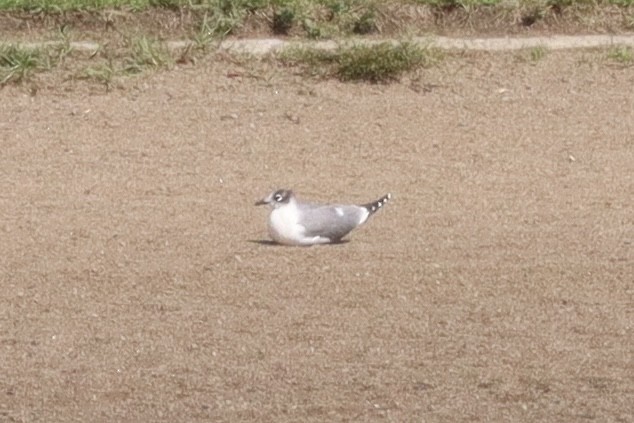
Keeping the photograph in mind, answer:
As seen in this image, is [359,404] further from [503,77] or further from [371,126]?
[503,77]

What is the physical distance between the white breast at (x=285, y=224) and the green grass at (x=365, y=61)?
286cm

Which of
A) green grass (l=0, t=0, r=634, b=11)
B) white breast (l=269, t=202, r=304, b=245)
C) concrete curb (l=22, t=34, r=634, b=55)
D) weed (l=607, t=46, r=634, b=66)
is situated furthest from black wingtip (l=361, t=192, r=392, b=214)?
green grass (l=0, t=0, r=634, b=11)

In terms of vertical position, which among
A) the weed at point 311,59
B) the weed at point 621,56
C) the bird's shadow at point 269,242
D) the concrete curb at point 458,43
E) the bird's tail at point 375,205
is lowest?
the concrete curb at point 458,43

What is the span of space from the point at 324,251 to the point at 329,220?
149mm

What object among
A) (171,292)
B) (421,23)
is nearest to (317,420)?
(171,292)

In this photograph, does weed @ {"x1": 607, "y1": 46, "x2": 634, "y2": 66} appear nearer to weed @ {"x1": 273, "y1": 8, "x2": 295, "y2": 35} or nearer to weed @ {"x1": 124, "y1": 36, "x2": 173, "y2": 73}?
weed @ {"x1": 273, "y1": 8, "x2": 295, "y2": 35}

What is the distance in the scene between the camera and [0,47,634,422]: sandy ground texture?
6.40 metres

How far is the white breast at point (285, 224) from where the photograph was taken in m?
8.05

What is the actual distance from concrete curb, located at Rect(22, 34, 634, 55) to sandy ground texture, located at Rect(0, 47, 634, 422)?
20 cm

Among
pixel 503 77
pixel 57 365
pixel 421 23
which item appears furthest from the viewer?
pixel 421 23

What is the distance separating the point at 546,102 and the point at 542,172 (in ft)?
4.12

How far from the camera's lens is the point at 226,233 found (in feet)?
27.5

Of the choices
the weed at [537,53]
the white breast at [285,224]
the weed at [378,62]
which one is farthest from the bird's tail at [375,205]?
the weed at [537,53]

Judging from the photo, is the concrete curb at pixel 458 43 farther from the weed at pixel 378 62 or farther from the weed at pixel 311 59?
the weed at pixel 378 62
